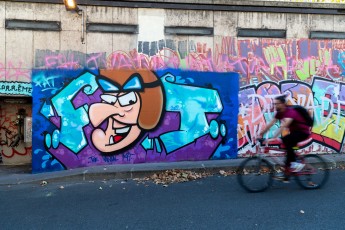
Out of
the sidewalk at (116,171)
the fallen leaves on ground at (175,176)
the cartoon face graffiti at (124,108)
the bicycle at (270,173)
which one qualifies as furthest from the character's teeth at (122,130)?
the bicycle at (270,173)

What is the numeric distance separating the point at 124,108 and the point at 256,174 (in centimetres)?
461

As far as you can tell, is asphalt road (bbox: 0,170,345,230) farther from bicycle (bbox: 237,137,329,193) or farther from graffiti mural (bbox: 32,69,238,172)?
graffiti mural (bbox: 32,69,238,172)

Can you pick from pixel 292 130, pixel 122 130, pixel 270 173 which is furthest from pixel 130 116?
pixel 292 130

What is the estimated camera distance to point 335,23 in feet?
34.7

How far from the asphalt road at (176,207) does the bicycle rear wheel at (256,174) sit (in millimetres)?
146

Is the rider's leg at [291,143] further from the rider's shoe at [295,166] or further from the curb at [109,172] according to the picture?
the curb at [109,172]

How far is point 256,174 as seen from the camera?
6.50 m

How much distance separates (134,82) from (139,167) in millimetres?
2373

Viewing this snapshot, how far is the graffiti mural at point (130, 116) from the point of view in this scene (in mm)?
9758

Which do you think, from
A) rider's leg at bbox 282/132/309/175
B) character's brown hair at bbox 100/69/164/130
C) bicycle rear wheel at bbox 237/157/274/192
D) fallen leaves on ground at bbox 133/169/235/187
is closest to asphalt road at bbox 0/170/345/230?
bicycle rear wheel at bbox 237/157/274/192

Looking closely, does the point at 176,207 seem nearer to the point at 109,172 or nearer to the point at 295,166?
the point at 295,166

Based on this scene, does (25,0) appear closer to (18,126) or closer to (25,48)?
(25,48)

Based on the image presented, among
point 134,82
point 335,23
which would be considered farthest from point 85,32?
point 335,23

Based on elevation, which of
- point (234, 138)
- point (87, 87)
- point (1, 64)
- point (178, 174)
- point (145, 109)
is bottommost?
point (178, 174)
